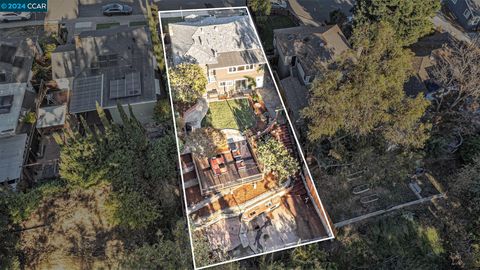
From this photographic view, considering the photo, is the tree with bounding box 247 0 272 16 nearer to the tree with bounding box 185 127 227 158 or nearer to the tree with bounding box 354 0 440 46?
→ the tree with bounding box 354 0 440 46

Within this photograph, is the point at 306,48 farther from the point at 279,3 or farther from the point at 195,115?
the point at 195,115

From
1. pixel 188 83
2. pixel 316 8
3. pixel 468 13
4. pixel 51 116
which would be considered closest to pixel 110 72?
pixel 51 116

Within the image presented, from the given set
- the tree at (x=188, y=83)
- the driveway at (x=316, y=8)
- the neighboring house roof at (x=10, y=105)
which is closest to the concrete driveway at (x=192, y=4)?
the driveway at (x=316, y=8)

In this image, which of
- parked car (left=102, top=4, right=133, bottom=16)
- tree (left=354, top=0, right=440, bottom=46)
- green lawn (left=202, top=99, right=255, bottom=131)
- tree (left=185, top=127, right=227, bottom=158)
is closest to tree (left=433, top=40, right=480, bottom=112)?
tree (left=354, top=0, right=440, bottom=46)

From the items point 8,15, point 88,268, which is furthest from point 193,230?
point 8,15

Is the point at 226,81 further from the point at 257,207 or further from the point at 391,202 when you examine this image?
the point at 391,202

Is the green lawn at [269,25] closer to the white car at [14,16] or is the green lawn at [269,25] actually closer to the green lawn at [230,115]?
the green lawn at [230,115]
